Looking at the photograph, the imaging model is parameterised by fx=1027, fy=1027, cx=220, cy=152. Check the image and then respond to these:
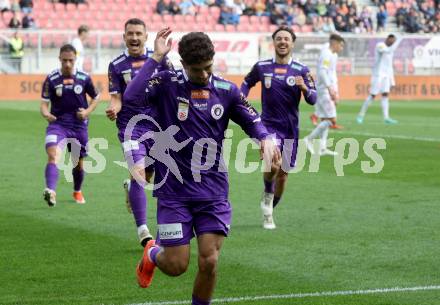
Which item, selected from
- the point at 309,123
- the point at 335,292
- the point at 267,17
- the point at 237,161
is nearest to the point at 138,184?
the point at 335,292

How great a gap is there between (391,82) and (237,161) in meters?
12.0

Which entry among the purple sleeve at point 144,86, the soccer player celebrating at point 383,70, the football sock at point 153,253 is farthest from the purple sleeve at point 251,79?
the soccer player celebrating at point 383,70

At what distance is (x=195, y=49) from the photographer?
6.70 metres

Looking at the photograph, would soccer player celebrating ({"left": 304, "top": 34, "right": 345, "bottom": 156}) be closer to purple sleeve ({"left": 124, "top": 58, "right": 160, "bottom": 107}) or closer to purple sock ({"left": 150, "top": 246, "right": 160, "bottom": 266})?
purple sock ({"left": 150, "top": 246, "right": 160, "bottom": 266})

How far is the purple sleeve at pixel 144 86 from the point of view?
23.1ft

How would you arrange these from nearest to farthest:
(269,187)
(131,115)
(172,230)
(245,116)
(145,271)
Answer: (172,230) < (245,116) < (145,271) < (131,115) < (269,187)

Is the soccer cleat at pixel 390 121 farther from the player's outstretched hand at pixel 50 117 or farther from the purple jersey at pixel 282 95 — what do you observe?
the purple jersey at pixel 282 95

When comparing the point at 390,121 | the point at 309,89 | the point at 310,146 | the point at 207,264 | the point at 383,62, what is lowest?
the point at 390,121

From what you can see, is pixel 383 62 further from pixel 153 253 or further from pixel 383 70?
pixel 153 253

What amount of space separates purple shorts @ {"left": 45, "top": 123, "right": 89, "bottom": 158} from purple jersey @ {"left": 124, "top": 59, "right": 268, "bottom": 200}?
6.15 metres

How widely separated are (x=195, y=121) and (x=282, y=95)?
184 inches

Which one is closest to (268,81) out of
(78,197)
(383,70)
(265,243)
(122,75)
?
(122,75)

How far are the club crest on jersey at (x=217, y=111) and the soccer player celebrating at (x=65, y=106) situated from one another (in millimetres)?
6123

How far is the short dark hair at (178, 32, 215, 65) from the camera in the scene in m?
6.70
